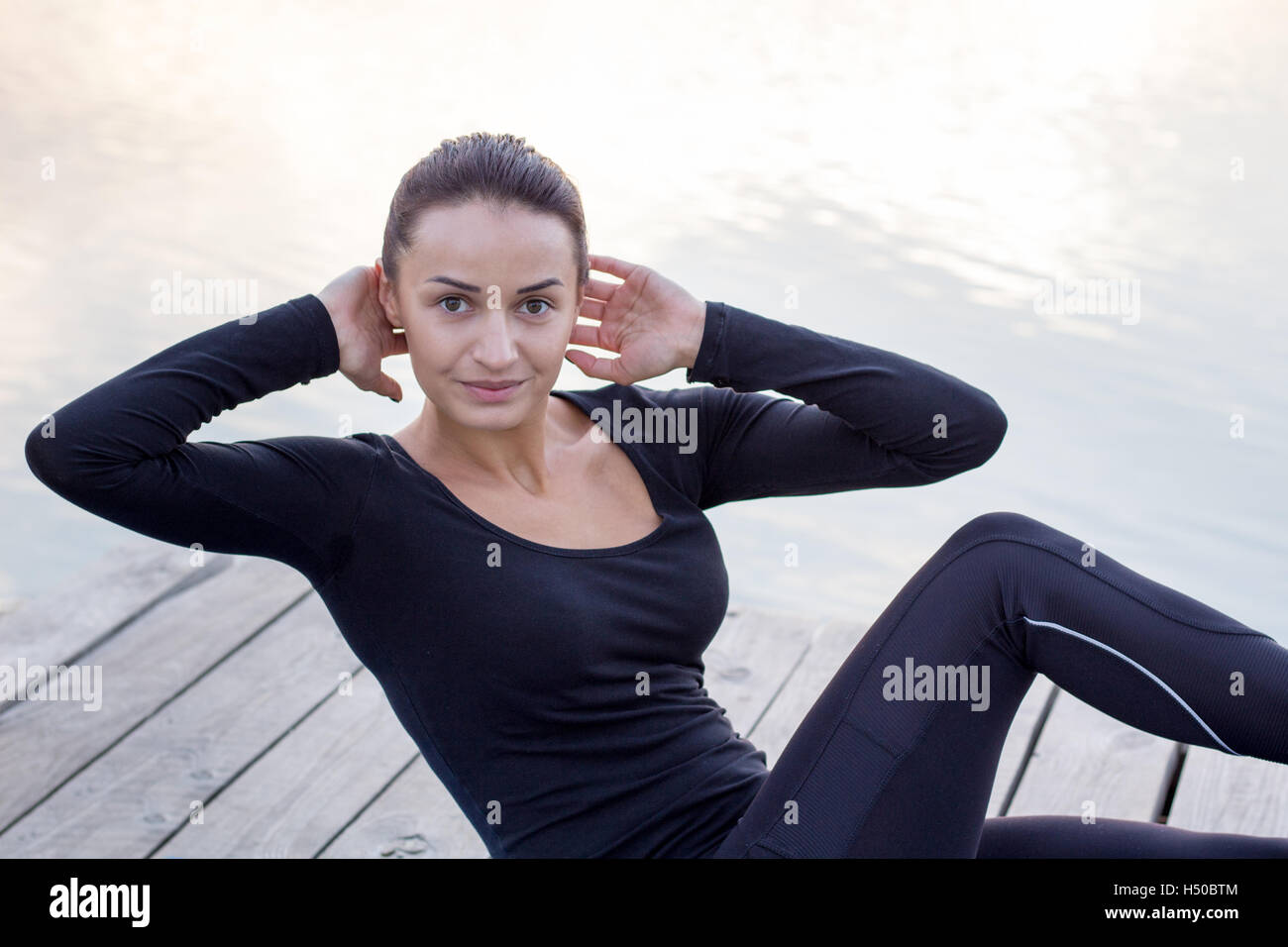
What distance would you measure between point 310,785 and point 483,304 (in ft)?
3.61

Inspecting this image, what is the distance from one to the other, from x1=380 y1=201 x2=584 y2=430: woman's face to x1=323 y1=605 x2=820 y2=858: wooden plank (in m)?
0.71

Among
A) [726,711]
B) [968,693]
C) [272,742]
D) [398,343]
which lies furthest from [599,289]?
[272,742]

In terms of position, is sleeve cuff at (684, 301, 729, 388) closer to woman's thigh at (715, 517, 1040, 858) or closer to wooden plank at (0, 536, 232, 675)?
woman's thigh at (715, 517, 1040, 858)

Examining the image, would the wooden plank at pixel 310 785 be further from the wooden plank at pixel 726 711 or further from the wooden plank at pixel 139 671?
the wooden plank at pixel 139 671

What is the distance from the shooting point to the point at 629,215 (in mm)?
6559

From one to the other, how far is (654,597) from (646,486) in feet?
0.64

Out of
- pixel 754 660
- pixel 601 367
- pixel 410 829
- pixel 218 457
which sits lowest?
pixel 410 829

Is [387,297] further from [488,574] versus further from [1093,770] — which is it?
[1093,770]

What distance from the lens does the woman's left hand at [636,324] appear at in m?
1.93

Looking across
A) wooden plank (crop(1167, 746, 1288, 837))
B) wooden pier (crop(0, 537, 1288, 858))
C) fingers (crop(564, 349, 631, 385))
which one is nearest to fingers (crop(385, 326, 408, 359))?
fingers (crop(564, 349, 631, 385))

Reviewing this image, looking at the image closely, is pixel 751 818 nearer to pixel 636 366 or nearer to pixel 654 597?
pixel 654 597

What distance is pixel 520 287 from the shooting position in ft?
5.80
